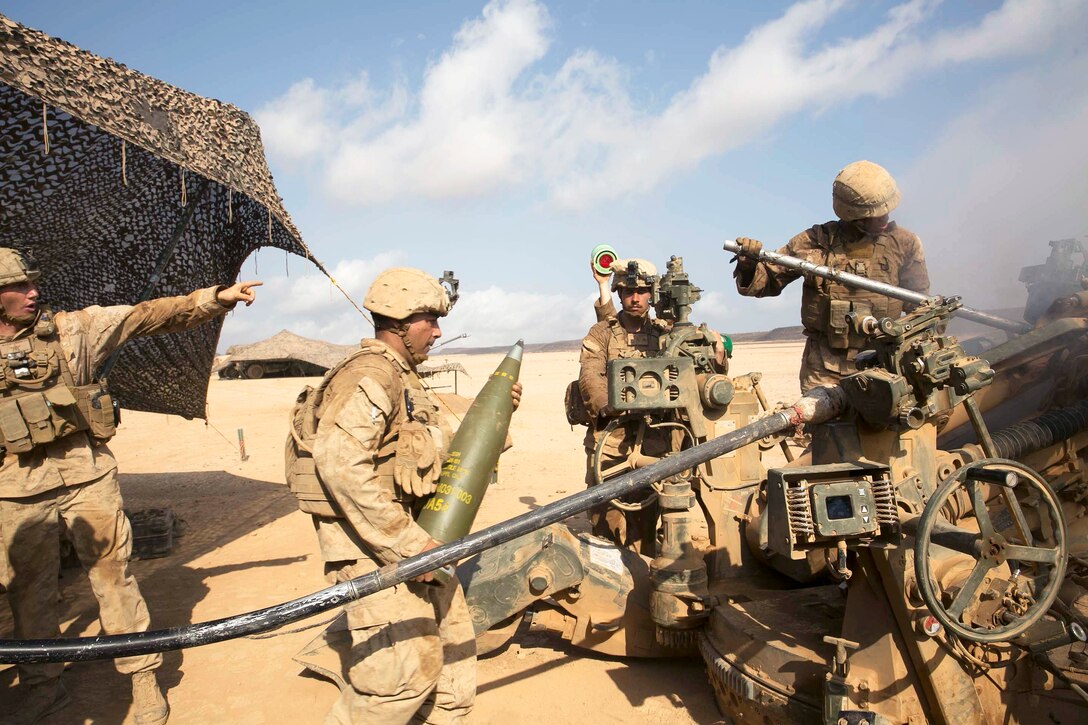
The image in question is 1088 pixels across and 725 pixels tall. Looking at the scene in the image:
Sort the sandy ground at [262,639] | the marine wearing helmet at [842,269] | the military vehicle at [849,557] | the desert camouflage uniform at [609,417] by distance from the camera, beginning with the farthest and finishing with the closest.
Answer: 1. the desert camouflage uniform at [609,417]
2. the marine wearing helmet at [842,269]
3. the sandy ground at [262,639]
4. the military vehicle at [849,557]

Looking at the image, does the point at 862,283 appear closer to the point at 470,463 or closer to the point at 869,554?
the point at 869,554

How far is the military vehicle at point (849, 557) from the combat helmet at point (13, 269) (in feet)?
8.21

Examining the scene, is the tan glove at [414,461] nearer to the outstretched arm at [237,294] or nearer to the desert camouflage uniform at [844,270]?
the outstretched arm at [237,294]

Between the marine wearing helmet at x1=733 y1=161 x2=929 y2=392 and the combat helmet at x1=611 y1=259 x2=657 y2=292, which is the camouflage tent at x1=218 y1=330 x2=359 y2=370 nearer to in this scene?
the combat helmet at x1=611 y1=259 x2=657 y2=292

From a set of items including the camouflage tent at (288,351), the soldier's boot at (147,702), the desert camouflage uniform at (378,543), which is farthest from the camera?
the camouflage tent at (288,351)

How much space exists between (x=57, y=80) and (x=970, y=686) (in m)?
6.34

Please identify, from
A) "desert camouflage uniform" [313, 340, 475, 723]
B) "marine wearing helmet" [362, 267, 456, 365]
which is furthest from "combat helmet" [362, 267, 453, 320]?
"desert camouflage uniform" [313, 340, 475, 723]

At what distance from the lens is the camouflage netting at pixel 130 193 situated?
507 centimetres

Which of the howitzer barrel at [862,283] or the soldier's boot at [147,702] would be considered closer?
the soldier's boot at [147,702]

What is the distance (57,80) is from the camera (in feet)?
15.9

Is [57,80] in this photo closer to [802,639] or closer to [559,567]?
[559,567]

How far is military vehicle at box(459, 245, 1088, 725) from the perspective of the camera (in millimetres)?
2926

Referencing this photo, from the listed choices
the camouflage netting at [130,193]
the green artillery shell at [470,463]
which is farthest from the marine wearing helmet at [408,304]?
the camouflage netting at [130,193]

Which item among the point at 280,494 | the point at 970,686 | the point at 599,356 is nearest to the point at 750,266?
the point at 599,356
